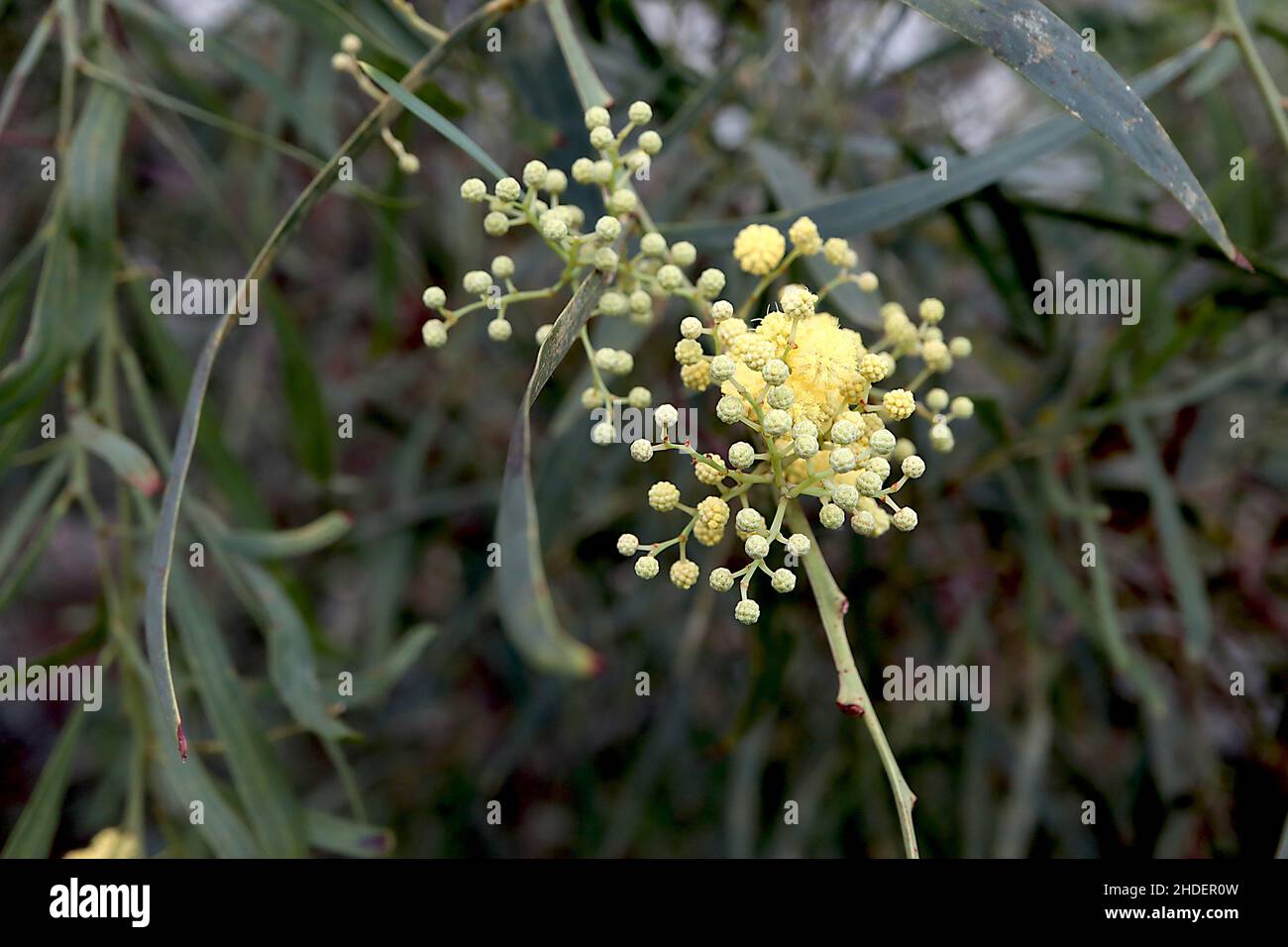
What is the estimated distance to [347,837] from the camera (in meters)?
1.07

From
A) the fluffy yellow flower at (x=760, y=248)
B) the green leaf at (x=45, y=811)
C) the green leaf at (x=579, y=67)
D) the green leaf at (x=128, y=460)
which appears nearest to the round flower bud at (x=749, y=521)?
the fluffy yellow flower at (x=760, y=248)

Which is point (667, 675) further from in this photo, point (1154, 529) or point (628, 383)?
point (1154, 529)

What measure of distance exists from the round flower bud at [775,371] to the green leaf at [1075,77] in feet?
0.89

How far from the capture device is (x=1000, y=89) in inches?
92.9

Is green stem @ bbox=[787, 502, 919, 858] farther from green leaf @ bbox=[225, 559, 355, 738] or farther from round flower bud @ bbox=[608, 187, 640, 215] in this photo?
green leaf @ bbox=[225, 559, 355, 738]

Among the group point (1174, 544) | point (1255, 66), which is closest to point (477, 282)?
point (1255, 66)

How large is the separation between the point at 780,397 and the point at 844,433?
42mm

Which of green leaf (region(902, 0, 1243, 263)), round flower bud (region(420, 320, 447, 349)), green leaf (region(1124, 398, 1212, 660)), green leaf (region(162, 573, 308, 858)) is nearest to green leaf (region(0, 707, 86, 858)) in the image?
green leaf (region(162, 573, 308, 858))

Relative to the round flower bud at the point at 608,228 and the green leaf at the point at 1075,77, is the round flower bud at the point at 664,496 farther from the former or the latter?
the green leaf at the point at 1075,77

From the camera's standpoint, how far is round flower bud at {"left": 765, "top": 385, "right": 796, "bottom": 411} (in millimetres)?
626

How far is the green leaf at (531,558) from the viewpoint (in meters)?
0.51

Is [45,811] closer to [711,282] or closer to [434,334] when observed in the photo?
[434,334]
